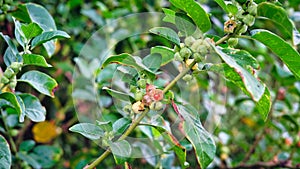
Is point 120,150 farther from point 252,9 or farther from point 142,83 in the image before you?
point 252,9

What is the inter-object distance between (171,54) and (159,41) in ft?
1.98

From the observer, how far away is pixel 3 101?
35.8 inches

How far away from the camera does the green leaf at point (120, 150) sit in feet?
2.62

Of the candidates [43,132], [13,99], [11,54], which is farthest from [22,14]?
[43,132]

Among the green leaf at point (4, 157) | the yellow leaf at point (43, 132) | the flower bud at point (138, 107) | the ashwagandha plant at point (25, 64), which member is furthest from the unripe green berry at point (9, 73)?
the yellow leaf at point (43, 132)

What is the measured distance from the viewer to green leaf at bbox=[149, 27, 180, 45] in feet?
2.50

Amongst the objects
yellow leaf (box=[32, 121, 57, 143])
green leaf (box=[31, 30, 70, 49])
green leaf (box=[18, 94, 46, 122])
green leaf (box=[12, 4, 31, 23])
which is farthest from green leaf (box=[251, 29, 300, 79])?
yellow leaf (box=[32, 121, 57, 143])

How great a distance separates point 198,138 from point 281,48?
187mm

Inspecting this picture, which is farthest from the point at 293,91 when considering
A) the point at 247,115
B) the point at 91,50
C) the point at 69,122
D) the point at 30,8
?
the point at 30,8

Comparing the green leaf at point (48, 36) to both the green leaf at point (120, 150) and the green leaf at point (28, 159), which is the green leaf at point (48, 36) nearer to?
the green leaf at point (120, 150)

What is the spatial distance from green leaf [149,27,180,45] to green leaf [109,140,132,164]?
0.62 ft

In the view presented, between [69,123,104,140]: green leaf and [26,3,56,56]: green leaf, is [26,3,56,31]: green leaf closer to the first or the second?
[26,3,56,56]: green leaf

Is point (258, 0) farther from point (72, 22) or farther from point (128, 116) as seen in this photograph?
point (72, 22)

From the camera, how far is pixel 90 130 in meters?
0.82
